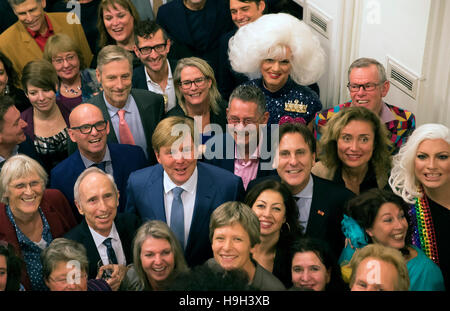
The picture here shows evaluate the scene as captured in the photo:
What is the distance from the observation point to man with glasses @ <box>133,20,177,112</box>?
16.8ft

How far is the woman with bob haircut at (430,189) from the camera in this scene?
3.94m

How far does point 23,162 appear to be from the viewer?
399 cm

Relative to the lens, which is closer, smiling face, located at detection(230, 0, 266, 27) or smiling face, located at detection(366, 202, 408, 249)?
smiling face, located at detection(366, 202, 408, 249)

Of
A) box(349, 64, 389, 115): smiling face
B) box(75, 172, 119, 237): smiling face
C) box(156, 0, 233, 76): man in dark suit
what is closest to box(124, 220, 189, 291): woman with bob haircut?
box(75, 172, 119, 237): smiling face

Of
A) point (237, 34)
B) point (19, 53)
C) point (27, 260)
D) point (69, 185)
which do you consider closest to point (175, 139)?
point (69, 185)

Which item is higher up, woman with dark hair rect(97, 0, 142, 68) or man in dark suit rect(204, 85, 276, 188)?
Result: woman with dark hair rect(97, 0, 142, 68)

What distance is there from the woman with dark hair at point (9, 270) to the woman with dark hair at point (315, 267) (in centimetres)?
141

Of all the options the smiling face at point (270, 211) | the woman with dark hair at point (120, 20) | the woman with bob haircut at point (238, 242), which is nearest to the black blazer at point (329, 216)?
the smiling face at point (270, 211)

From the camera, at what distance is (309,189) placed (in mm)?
4098

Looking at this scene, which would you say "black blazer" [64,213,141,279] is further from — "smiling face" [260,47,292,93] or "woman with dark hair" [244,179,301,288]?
"smiling face" [260,47,292,93]

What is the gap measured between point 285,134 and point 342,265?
34.0 inches

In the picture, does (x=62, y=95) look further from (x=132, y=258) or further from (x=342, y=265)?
(x=342, y=265)
